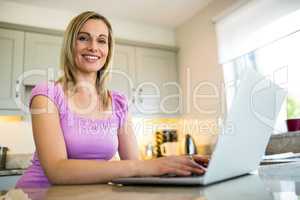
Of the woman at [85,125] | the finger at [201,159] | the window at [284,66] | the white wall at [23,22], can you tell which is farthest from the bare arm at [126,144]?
the white wall at [23,22]

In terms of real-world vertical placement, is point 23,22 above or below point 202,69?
above

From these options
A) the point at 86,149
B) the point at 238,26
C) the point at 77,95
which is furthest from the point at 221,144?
the point at 238,26

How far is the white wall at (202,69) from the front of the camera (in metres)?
2.65

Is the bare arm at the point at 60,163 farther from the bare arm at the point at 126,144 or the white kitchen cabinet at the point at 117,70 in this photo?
the white kitchen cabinet at the point at 117,70

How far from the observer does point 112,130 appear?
1.04m

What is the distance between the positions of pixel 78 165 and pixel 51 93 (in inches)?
13.1

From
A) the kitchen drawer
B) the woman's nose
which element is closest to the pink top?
the woman's nose

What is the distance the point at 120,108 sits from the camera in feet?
3.82

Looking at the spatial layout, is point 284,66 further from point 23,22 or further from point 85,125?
point 23,22

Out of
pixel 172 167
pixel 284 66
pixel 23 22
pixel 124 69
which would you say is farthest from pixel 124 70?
pixel 172 167

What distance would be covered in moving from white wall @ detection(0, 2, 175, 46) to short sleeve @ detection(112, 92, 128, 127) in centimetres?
187

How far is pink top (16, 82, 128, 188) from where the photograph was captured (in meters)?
0.92

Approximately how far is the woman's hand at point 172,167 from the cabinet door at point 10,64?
207cm

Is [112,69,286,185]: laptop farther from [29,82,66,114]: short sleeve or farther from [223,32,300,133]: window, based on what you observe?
[223,32,300,133]: window
